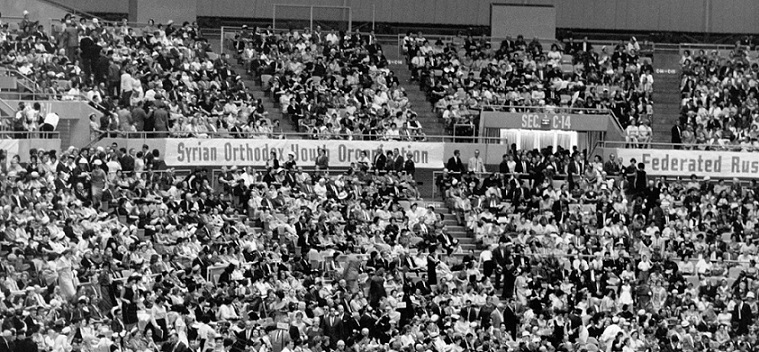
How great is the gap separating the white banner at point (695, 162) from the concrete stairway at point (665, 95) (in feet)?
9.03

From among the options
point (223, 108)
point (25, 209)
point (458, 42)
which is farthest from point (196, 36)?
point (25, 209)

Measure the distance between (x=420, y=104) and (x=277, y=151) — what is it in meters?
6.88

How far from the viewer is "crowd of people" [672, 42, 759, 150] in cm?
4872

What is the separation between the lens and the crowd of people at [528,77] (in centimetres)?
4919

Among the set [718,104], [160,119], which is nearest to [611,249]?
[718,104]

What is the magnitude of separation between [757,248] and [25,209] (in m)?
18.2

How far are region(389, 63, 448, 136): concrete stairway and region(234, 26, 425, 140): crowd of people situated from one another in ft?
2.41

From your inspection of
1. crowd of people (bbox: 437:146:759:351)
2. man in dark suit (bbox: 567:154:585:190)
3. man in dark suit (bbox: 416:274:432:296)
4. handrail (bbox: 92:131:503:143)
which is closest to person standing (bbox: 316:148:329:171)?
handrail (bbox: 92:131:503:143)

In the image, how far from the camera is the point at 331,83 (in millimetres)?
47844

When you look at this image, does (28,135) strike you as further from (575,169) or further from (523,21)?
(523,21)

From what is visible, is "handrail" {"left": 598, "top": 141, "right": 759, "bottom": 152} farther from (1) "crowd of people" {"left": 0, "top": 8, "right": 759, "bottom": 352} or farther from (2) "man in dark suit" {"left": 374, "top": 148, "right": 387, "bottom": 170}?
(2) "man in dark suit" {"left": 374, "top": 148, "right": 387, "bottom": 170}

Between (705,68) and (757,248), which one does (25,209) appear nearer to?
(757,248)

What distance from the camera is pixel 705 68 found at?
51875mm

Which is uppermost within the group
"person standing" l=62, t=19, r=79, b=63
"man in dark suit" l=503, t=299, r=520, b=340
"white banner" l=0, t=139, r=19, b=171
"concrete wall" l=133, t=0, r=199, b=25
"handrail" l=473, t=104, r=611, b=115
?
"concrete wall" l=133, t=0, r=199, b=25
